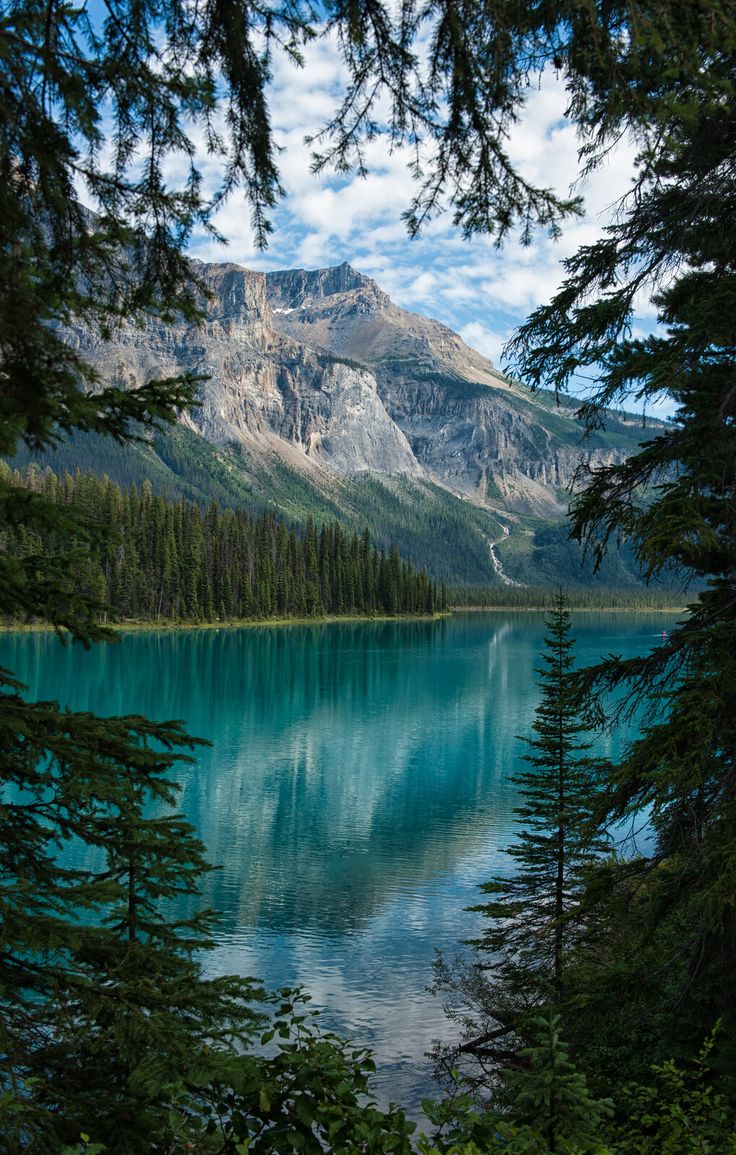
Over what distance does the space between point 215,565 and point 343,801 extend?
90501mm

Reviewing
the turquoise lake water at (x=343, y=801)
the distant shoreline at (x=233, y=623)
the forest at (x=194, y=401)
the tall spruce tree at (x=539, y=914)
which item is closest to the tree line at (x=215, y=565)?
the distant shoreline at (x=233, y=623)

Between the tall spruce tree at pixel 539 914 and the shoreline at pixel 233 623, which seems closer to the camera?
the tall spruce tree at pixel 539 914

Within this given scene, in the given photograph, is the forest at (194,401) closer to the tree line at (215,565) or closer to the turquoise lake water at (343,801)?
the turquoise lake water at (343,801)

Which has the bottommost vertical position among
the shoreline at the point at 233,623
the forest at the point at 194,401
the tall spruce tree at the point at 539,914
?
the shoreline at the point at 233,623

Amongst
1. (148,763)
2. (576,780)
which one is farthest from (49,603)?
(576,780)

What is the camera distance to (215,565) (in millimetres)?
122000

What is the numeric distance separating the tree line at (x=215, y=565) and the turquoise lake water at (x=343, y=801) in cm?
2800

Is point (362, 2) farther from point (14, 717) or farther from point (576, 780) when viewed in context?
point (576, 780)

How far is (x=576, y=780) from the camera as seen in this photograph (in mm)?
15531

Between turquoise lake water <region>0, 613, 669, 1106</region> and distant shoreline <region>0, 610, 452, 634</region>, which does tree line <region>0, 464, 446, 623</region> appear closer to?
distant shoreline <region>0, 610, 452, 634</region>

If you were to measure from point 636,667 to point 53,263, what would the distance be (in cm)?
705

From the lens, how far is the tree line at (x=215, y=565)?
10944cm

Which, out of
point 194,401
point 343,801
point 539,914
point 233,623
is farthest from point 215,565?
point 194,401

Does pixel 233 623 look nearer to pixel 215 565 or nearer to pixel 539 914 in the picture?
pixel 215 565
